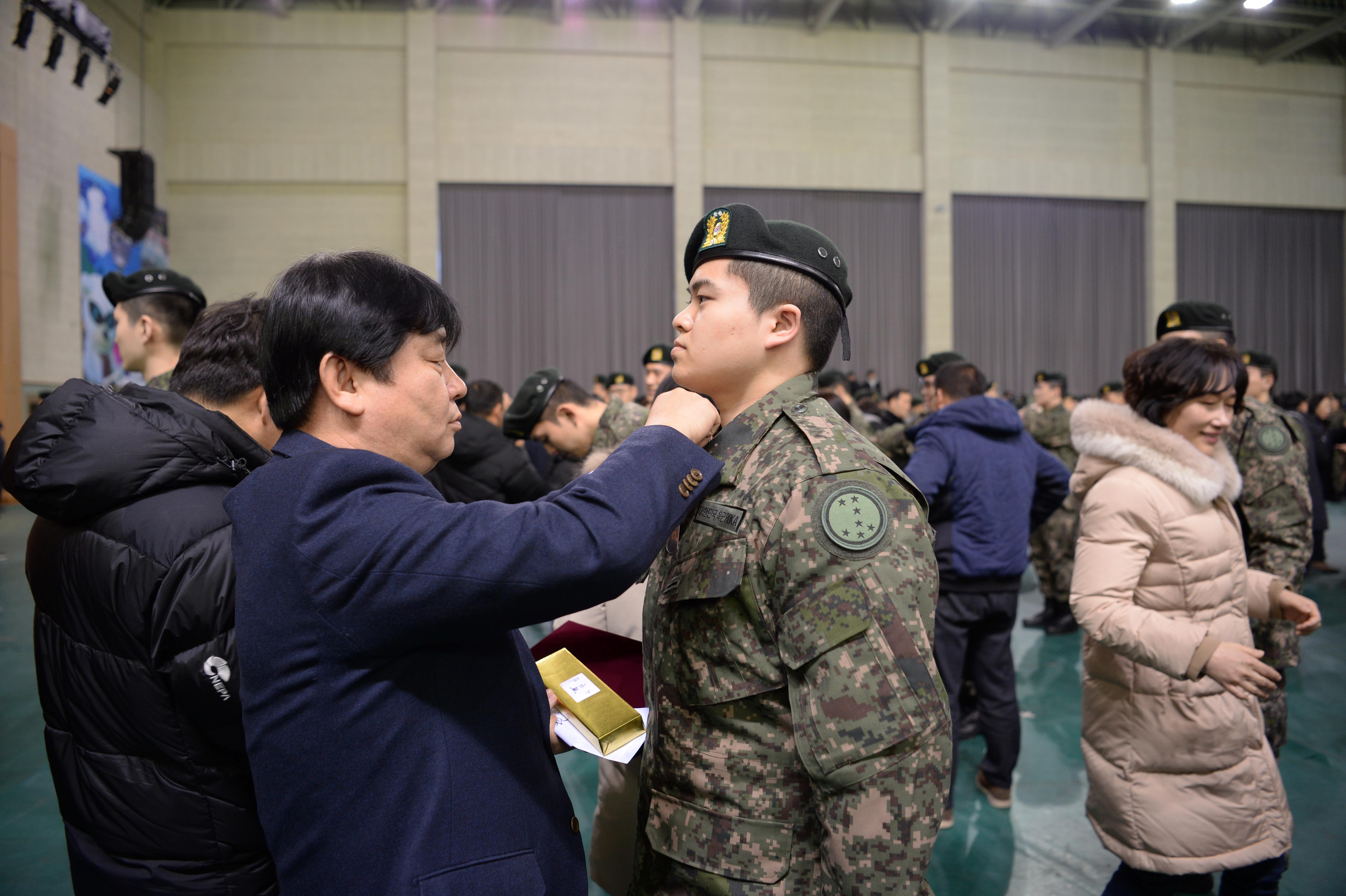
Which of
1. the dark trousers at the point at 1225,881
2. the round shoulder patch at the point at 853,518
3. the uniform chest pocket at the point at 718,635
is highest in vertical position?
the round shoulder patch at the point at 853,518

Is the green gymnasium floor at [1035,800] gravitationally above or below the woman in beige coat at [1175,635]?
below

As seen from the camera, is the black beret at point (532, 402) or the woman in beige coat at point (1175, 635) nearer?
the woman in beige coat at point (1175, 635)

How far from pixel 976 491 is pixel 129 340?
2959mm

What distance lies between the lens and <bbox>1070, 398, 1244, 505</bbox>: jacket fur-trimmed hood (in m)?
1.88

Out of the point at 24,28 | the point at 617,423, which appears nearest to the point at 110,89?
the point at 24,28

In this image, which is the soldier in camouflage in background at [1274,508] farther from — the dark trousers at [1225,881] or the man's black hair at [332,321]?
the man's black hair at [332,321]

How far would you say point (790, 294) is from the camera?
4.00 feet

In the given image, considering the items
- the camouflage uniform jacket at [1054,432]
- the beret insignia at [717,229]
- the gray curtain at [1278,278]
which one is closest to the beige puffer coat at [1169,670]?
the beret insignia at [717,229]

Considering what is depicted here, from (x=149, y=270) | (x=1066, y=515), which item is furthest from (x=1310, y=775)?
(x=149, y=270)

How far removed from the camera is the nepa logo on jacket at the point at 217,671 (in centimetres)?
125

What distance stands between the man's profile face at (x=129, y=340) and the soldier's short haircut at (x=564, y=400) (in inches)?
60.2

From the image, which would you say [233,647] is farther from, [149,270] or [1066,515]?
[1066,515]

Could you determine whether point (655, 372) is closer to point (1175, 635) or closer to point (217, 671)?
point (1175, 635)

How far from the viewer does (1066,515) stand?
5621 mm
